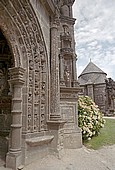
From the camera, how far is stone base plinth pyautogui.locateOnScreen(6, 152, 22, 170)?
9.94 feet

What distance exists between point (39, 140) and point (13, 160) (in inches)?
25.8

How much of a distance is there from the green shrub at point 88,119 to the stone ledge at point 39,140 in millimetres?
1677

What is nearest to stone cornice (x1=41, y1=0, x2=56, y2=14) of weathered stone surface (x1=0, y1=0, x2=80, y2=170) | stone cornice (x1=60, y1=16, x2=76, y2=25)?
weathered stone surface (x1=0, y1=0, x2=80, y2=170)

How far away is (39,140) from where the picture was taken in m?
3.41

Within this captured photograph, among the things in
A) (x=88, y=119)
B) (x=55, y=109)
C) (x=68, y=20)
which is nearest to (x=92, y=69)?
(x=68, y=20)

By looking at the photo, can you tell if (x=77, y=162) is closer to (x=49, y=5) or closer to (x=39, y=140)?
(x=39, y=140)

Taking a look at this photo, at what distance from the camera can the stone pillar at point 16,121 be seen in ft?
10.1

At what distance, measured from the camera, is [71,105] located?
483cm

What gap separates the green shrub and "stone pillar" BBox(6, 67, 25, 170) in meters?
2.47

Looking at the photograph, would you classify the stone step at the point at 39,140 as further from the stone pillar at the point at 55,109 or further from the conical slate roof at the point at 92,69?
the conical slate roof at the point at 92,69

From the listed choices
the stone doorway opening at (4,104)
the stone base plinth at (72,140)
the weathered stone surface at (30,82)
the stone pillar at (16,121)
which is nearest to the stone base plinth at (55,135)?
the weathered stone surface at (30,82)

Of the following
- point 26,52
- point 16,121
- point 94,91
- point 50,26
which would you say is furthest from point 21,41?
point 94,91

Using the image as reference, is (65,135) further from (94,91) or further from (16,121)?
(94,91)

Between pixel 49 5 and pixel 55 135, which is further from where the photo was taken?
pixel 49 5
